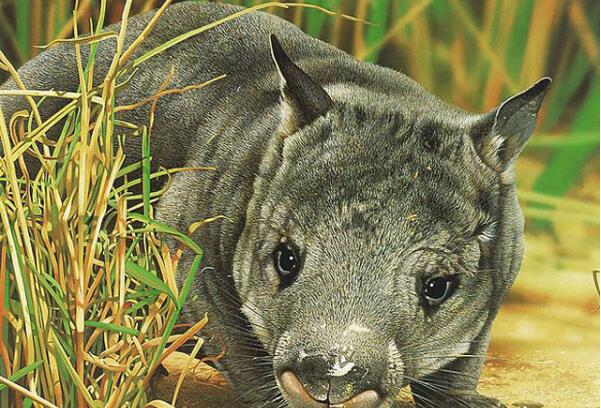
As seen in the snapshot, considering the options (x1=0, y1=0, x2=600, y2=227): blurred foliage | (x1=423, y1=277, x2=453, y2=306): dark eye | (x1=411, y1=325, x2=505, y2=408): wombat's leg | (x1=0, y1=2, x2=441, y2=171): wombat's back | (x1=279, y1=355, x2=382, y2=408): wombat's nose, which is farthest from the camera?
(x1=0, y1=0, x2=600, y2=227): blurred foliage

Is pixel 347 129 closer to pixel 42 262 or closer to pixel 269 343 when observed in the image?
pixel 269 343

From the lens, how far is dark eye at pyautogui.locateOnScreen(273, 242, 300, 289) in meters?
2.50

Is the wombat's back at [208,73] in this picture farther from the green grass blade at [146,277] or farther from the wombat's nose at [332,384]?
the wombat's nose at [332,384]

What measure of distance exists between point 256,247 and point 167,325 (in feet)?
1.11

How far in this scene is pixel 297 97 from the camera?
264 centimetres

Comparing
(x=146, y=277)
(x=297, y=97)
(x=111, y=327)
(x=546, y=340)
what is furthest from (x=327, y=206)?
(x=546, y=340)

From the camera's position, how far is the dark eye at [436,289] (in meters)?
2.50

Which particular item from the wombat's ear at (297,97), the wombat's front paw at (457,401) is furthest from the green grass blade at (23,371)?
the wombat's front paw at (457,401)

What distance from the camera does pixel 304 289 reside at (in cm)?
244

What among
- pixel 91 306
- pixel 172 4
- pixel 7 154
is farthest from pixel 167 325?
pixel 172 4

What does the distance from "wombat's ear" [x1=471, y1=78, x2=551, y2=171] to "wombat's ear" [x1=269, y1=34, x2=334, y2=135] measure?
353 millimetres

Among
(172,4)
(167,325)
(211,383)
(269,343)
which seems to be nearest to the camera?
(167,325)

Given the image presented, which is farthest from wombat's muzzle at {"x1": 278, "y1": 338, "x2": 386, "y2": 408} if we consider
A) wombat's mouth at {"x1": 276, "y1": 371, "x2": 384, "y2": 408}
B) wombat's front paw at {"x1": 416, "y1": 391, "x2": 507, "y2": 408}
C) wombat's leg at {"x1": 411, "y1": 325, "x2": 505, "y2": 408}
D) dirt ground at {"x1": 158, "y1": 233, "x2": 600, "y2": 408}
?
dirt ground at {"x1": 158, "y1": 233, "x2": 600, "y2": 408}

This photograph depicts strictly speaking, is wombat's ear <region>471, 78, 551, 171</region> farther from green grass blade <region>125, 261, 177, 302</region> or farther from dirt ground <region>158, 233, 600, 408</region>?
green grass blade <region>125, 261, 177, 302</region>
